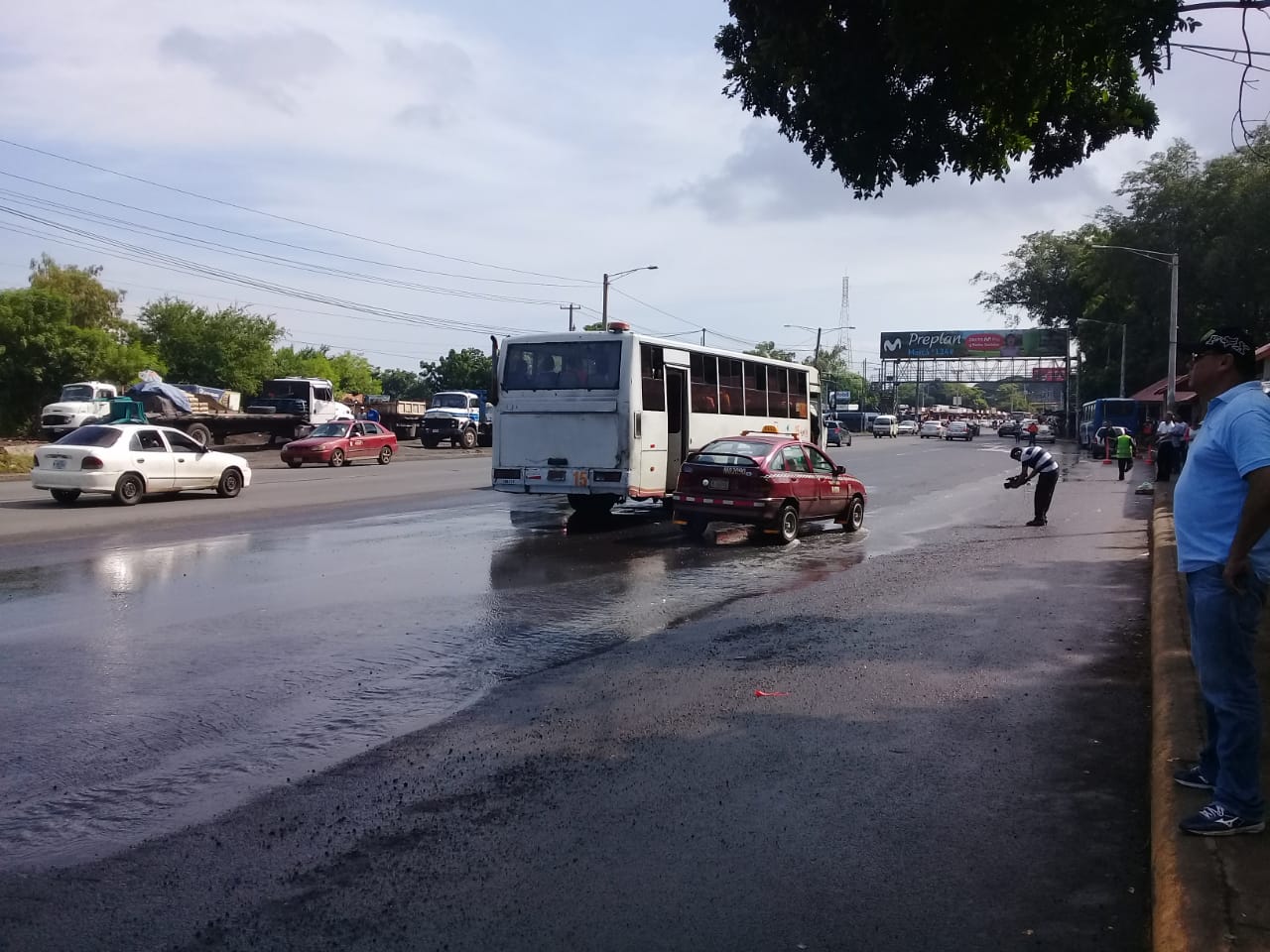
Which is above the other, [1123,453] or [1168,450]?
[1168,450]

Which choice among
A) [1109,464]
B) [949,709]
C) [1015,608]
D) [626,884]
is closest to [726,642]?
[949,709]

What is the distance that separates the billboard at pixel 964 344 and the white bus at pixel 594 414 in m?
84.1

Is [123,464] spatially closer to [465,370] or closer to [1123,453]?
[1123,453]

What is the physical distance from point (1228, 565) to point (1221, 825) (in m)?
1.01

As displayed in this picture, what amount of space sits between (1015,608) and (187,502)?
15.2 meters

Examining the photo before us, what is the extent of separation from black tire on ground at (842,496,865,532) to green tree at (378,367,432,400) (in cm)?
11157

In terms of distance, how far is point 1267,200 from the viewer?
164 ft

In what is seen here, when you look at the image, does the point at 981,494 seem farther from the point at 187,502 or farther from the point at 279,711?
the point at 279,711

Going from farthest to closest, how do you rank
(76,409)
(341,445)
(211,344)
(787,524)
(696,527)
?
1. (211,344)
2. (76,409)
3. (341,445)
4. (696,527)
5. (787,524)

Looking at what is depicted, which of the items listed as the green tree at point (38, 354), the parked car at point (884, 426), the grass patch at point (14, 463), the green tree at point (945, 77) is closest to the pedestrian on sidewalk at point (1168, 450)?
the green tree at point (945, 77)

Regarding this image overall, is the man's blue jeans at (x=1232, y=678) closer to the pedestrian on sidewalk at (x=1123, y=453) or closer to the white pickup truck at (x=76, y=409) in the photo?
the pedestrian on sidewalk at (x=1123, y=453)

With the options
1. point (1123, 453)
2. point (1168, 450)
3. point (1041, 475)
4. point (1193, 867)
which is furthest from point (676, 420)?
point (1123, 453)

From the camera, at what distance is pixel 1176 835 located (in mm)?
4391

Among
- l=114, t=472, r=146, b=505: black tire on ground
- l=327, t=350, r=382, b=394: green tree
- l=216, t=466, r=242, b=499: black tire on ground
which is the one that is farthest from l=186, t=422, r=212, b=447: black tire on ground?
l=327, t=350, r=382, b=394: green tree
